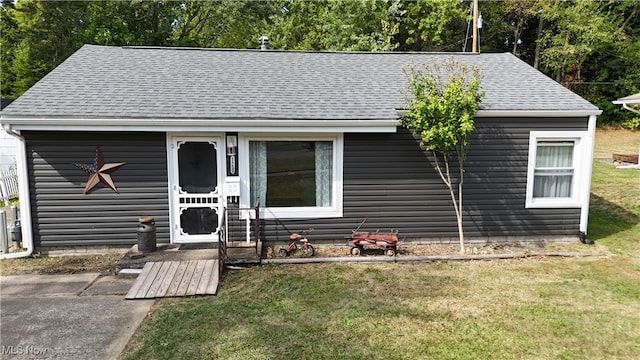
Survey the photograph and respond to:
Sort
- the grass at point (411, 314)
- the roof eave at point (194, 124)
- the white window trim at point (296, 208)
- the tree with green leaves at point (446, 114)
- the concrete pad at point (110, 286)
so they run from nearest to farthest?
the grass at point (411, 314) → the concrete pad at point (110, 286) → the roof eave at point (194, 124) → the tree with green leaves at point (446, 114) → the white window trim at point (296, 208)

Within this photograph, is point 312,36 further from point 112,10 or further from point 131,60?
point 131,60

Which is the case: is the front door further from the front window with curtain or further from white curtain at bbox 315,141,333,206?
white curtain at bbox 315,141,333,206

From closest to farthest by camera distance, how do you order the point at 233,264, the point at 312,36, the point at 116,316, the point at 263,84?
the point at 116,316 → the point at 233,264 → the point at 263,84 → the point at 312,36

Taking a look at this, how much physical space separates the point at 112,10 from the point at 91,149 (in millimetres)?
17092

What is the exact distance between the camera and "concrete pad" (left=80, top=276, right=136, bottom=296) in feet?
20.1

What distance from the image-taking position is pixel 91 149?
7.62m

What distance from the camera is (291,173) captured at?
824 cm

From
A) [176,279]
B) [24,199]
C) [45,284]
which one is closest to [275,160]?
Result: [176,279]

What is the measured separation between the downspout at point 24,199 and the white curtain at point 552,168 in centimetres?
954

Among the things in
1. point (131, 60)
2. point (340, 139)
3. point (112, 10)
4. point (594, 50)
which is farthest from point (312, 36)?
point (340, 139)

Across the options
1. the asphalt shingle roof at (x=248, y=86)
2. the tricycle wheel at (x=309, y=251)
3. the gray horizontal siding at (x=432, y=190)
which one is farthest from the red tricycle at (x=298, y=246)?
the asphalt shingle roof at (x=248, y=86)

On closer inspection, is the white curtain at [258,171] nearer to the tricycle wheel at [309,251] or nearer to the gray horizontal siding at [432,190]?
the gray horizontal siding at [432,190]

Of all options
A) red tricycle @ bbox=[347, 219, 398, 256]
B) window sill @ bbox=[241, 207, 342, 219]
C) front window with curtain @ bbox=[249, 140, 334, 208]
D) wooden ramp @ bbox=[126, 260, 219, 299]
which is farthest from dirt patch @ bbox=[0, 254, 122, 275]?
red tricycle @ bbox=[347, 219, 398, 256]

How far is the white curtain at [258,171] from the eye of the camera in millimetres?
8102
